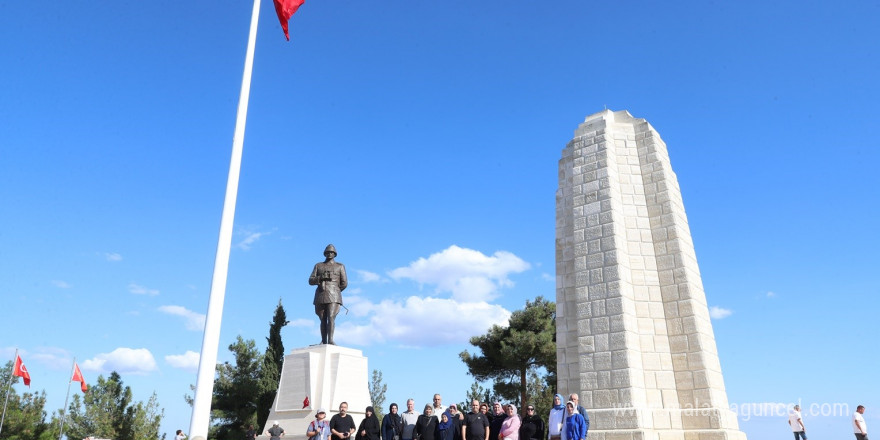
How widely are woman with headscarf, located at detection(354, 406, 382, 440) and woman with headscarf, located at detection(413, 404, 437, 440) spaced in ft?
2.21

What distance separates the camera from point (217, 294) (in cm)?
611

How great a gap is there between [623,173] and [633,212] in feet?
2.86

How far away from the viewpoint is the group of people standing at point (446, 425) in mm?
8578

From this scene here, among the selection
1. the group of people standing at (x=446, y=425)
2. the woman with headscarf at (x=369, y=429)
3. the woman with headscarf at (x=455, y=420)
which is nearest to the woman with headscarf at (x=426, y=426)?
the group of people standing at (x=446, y=425)

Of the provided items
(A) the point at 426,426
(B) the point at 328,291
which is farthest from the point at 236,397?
(A) the point at 426,426

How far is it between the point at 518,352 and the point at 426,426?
1431 cm

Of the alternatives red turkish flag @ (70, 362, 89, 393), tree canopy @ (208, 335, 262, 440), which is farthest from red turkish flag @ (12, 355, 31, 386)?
tree canopy @ (208, 335, 262, 440)

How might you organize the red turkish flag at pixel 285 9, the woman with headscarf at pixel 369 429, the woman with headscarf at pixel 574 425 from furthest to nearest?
the woman with headscarf at pixel 369 429
the red turkish flag at pixel 285 9
the woman with headscarf at pixel 574 425

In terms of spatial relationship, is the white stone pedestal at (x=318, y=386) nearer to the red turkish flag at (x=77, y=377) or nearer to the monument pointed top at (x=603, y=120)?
the monument pointed top at (x=603, y=120)

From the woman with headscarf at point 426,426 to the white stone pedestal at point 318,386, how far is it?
1982mm

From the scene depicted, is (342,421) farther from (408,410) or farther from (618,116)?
(618,116)

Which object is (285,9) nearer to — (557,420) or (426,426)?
(426,426)

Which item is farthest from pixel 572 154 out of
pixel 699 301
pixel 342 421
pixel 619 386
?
pixel 342 421

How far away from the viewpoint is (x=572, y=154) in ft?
39.8
